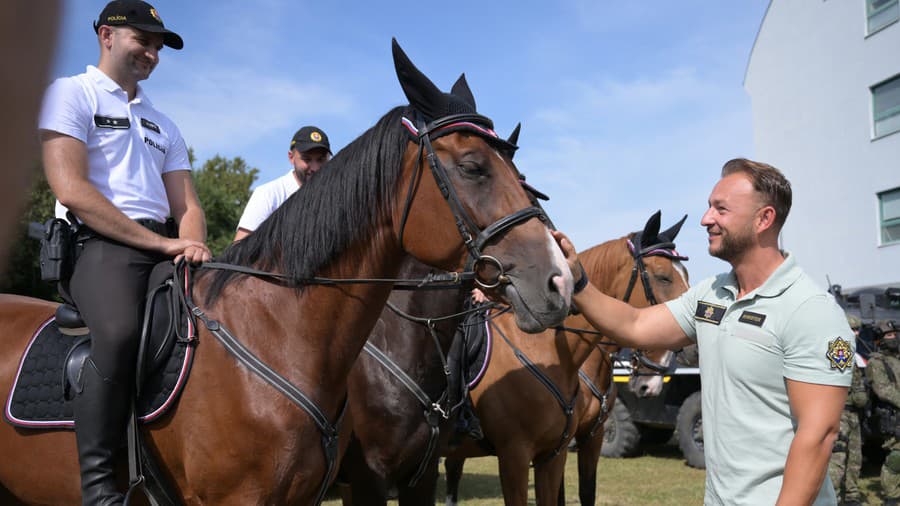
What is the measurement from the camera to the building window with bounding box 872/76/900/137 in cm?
1727

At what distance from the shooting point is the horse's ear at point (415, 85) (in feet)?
9.00

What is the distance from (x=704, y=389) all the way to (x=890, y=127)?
61.0ft

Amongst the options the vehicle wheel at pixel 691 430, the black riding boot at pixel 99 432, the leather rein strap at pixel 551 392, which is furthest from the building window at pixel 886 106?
the black riding boot at pixel 99 432

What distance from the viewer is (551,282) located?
8.05ft

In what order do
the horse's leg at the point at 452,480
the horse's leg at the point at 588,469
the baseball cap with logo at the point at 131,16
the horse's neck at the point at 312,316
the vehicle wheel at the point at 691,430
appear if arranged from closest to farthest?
the horse's neck at the point at 312,316, the baseball cap with logo at the point at 131,16, the horse's leg at the point at 588,469, the horse's leg at the point at 452,480, the vehicle wheel at the point at 691,430

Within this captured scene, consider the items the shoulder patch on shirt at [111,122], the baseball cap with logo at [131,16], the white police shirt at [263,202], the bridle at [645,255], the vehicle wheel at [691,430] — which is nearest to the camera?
the shoulder patch on shirt at [111,122]

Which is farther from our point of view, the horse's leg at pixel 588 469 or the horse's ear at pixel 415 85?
the horse's leg at pixel 588 469

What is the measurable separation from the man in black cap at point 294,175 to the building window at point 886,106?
1745 centimetres

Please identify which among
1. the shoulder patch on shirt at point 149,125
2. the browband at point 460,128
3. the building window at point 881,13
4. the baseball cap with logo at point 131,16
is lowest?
the browband at point 460,128

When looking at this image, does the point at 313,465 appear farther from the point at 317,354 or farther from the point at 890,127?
the point at 890,127

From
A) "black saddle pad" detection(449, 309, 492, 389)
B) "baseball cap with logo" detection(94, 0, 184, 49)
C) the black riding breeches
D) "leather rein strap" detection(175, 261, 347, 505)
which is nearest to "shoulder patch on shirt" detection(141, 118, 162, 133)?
"baseball cap with logo" detection(94, 0, 184, 49)

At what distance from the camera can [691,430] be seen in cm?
1084

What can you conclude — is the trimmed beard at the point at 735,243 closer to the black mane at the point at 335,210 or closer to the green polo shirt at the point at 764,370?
the green polo shirt at the point at 764,370

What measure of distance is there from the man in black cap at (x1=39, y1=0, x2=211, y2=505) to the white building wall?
18.5 m
